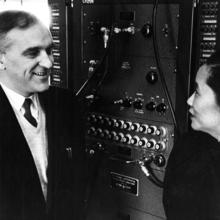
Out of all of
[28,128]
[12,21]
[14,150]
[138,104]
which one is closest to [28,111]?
[28,128]

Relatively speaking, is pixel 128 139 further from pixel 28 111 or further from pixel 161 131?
pixel 28 111

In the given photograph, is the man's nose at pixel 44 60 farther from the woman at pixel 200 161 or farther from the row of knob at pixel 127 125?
the row of knob at pixel 127 125

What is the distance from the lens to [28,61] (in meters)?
1.58

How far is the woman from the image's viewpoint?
1710 mm

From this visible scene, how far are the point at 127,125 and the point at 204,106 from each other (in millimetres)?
597

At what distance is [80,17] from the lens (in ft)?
7.63

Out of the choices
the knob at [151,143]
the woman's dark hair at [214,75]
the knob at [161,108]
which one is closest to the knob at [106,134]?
the knob at [151,143]

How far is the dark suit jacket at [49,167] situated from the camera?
1534 mm

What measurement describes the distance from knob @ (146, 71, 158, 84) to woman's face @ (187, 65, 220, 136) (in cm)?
34

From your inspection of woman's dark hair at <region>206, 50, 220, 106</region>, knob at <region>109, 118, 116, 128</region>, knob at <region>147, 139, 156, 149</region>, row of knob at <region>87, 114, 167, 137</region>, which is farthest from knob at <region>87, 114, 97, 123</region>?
woman's dark hair at <region>206, 50, 220, 106</region>

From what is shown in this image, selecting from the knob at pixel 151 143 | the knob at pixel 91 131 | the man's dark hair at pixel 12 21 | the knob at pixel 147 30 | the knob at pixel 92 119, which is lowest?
the knob at pixel 91 131

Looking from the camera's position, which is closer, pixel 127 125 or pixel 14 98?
pixel 14 98

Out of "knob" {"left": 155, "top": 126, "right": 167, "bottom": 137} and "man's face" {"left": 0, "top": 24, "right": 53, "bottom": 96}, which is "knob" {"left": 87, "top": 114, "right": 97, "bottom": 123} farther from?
"man's face" {"left": 0, "top": 24, "right": 53, "bottom": 96}

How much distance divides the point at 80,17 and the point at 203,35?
74 cm
